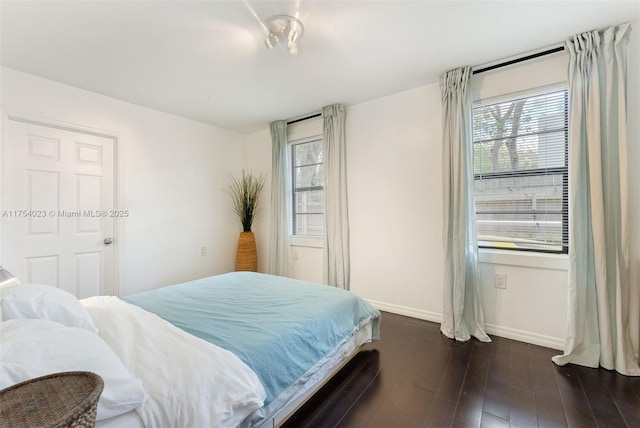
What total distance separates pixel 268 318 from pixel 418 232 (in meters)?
1.84

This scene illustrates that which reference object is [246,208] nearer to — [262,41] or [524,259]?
[262,41]

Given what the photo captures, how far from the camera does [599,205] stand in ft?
6.24

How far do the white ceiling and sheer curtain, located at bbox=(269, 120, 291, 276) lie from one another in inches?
35.7

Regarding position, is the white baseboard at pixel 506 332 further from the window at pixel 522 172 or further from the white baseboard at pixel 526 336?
the window at pixel 522 172

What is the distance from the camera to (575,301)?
6.45 feet

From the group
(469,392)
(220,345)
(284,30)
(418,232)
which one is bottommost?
(469,392)

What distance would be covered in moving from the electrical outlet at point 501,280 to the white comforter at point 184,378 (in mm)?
2221

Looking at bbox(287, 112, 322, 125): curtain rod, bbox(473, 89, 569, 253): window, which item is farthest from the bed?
bbox(287, 112, 322, 125): curtain rod

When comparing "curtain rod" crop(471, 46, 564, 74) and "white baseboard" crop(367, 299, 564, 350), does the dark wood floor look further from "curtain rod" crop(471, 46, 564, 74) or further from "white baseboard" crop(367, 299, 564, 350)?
"curtain rod" crop(471, 46, 564, 74)

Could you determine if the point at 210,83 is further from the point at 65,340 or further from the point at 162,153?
the point at 65,340

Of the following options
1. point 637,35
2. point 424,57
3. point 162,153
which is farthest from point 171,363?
point 637,35

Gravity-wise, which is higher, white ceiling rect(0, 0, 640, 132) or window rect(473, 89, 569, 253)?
white ceiling rect(0, 0, 640, 132)

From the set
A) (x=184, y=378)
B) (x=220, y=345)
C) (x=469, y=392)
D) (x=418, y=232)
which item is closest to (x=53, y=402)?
(x=184, y=378)

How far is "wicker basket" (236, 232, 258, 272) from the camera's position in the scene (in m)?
3.96
